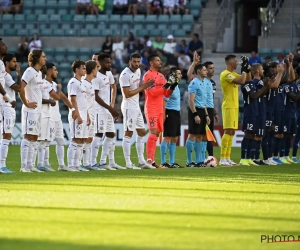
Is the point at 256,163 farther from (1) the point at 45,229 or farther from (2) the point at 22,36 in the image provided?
(2) the point at 22,36

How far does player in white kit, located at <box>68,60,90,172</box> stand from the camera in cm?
1739

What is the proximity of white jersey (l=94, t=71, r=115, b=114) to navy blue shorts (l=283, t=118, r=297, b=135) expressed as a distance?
4.90m

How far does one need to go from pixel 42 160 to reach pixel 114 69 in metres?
15.0

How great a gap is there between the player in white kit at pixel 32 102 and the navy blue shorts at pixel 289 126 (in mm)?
6796

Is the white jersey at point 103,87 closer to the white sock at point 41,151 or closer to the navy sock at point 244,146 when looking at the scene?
the white sock at point 41,151

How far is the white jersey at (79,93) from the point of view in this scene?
688 inches

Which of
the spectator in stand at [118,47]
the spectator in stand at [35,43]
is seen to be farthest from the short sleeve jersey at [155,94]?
the spectator in stand at [35,43]

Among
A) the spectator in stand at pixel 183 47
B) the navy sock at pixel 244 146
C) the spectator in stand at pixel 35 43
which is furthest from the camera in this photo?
the spectator in stand at pixel 35 43

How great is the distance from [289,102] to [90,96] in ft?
18.4

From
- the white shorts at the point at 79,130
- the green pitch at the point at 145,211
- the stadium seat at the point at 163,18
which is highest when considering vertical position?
the stadium seat at the point at 163,18

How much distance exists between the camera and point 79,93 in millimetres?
17562

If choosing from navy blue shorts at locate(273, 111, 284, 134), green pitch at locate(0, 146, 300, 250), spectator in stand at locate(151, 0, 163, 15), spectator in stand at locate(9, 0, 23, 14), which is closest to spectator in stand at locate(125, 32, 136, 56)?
spectator in stand at locate(151, 0, 163, 15)

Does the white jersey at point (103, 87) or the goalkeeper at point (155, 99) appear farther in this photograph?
the goalkeeper at point (155, 99)

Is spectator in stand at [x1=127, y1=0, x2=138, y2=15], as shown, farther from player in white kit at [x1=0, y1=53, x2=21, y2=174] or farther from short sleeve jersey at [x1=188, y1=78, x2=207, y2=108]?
player in white kit at [x1=0, y1=53, x2=21, y2=174]
